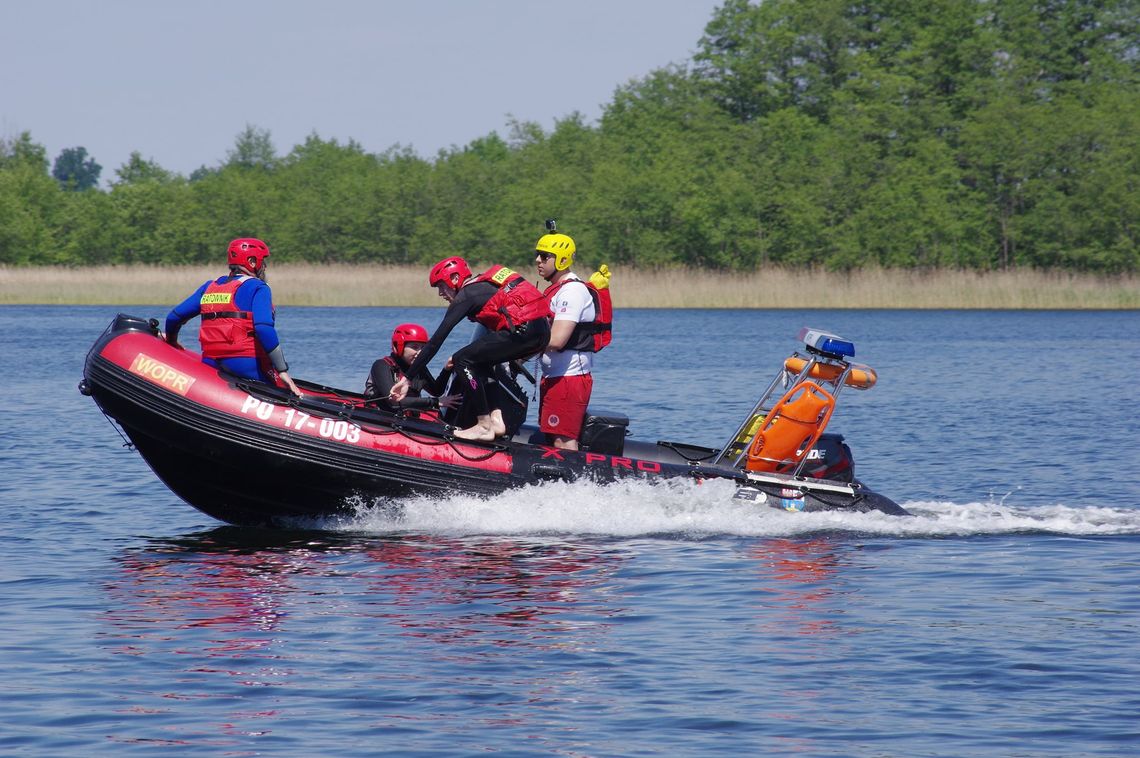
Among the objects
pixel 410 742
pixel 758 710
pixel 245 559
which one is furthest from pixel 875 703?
pixel 245 559

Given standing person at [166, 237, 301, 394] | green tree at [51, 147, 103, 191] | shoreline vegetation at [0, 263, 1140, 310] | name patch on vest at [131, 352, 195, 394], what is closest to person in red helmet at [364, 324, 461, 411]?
standing person at [166, 237, 301, 394]

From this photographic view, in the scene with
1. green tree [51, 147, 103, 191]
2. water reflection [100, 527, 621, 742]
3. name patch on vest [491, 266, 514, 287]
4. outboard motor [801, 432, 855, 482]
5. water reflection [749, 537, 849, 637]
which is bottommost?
water reflection [749, 537, 849, 637]

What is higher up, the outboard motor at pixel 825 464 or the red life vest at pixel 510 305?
the red life vest at pixel 510 305

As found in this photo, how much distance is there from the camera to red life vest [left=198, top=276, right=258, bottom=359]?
9.28m

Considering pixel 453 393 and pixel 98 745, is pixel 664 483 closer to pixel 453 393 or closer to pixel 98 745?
pixel 453 393

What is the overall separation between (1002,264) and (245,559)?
136 ft

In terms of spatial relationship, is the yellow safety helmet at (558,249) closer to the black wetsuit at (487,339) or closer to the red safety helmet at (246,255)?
the black wetsuit at (487,339)

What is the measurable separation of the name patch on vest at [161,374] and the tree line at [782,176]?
3848 cm

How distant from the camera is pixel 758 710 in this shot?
6109 millimetres

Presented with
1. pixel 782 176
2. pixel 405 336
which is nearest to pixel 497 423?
pixel 405 336

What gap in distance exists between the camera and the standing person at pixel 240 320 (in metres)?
9.27

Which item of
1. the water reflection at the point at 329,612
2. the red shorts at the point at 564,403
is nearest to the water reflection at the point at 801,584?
the water reflection at the point at 329,612

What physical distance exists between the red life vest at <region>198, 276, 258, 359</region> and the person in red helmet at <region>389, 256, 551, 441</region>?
36.8 inches

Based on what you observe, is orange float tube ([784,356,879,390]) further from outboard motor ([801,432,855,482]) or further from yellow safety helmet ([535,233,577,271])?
yellow safety helmet ([535,233,577,271])
